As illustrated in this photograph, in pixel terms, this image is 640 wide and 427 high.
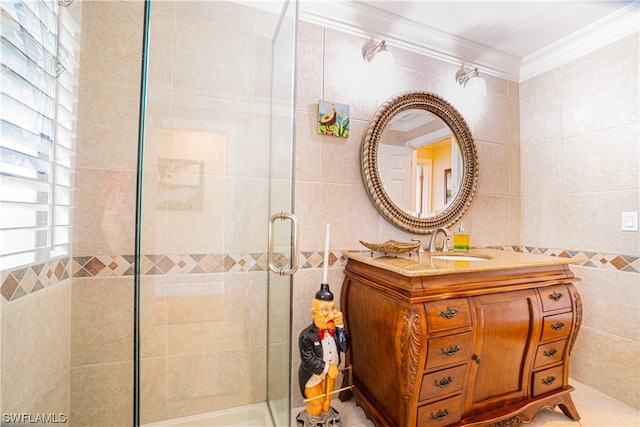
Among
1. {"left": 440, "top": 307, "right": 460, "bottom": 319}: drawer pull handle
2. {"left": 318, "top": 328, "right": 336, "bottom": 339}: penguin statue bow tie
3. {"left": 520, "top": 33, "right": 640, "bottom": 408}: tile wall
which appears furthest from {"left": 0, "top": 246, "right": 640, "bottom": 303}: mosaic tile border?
{"left": 520, "top": 33, "right": 640, "bottom": 408}: tile wall

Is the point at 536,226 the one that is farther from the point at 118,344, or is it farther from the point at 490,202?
the point at 118,344

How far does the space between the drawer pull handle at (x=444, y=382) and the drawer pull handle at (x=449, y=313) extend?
28 cm

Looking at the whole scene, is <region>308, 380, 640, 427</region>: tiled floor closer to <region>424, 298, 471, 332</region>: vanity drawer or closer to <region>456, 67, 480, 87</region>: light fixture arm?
<region>424, 298, 471, 332</region>: vanity drawer

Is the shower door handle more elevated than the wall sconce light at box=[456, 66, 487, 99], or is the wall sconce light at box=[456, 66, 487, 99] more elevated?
the wall sconce light at box=[456, 66, 487, 99]

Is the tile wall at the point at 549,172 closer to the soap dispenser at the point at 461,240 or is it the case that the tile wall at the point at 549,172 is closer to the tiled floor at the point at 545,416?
the tiled floor at the point at 545,416

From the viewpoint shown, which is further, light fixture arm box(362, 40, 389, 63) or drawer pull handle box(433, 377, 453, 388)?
light fixture arm box(362, 40, 389, 63)

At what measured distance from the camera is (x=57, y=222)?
1098 mm

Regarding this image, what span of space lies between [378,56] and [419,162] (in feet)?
2.42

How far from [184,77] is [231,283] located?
2.93ft

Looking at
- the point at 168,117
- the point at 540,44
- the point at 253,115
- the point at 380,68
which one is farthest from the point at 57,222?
the point at 540,44

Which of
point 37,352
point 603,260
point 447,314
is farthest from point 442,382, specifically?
point 37,352

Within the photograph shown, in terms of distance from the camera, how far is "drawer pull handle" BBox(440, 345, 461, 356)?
1189 mm

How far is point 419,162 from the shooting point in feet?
6.25

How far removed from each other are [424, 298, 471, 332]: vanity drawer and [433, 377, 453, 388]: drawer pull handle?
23 centimetres
